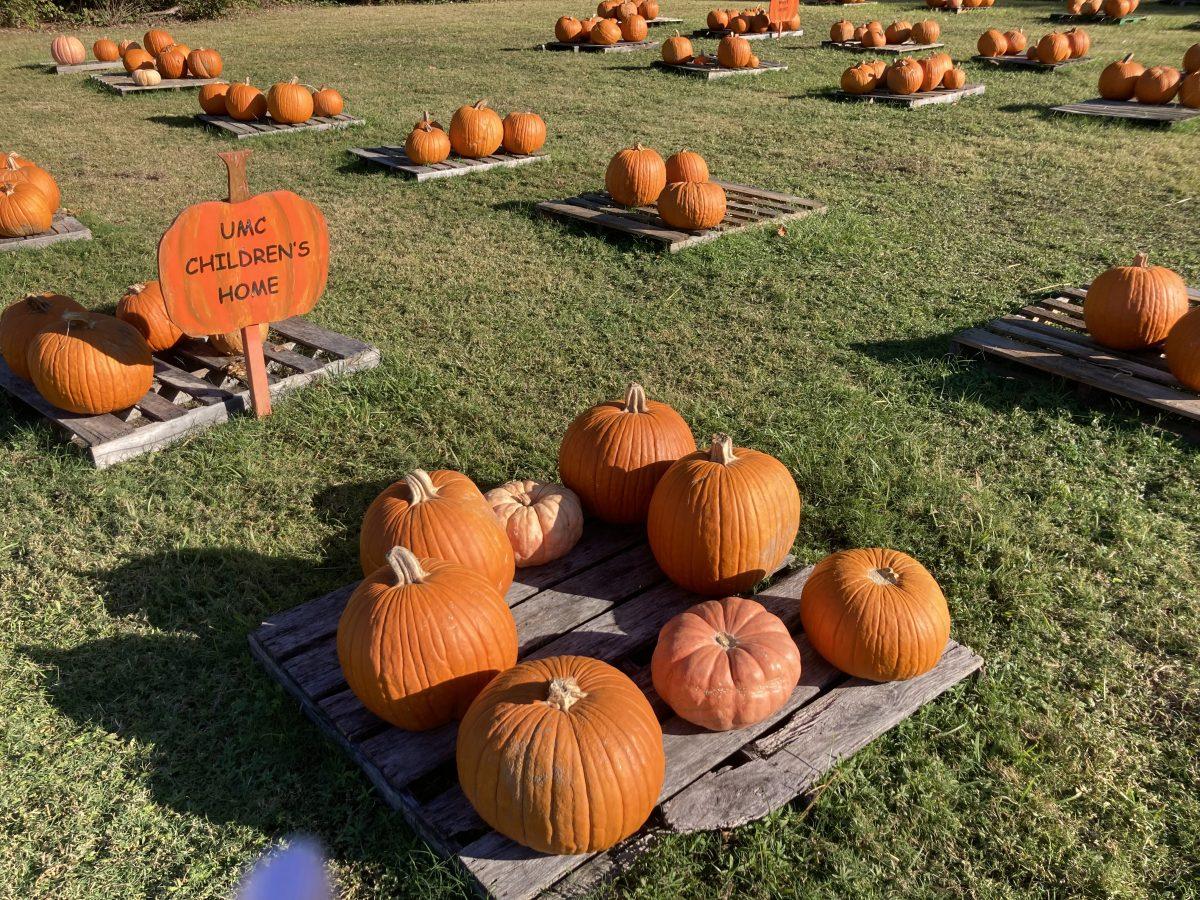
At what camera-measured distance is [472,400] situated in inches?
203

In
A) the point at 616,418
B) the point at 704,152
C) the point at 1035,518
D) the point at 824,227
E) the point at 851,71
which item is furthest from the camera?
the point at 851,71

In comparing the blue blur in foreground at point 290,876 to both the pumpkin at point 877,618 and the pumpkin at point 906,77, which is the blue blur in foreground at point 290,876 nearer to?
the pumpkin at point 877,618

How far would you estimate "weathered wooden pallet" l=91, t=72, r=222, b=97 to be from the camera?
13.7 meters

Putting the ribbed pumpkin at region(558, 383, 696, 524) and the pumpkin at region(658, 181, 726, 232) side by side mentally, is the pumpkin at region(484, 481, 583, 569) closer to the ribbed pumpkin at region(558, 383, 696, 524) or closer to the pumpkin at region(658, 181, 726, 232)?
the ribbed pumpkin at region(558, 383, 696, 524)

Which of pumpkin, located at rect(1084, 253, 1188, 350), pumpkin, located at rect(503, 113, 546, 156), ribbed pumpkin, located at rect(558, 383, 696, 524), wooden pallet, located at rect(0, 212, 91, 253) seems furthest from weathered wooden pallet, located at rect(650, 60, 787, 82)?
ribbed pumpkin, located at rect(558, 383, 696, 524)

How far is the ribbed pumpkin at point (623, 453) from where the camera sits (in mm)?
3699

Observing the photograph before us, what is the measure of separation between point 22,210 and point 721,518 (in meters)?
7.03

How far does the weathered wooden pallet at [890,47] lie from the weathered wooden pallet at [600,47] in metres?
3.66

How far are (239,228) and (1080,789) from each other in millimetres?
4250

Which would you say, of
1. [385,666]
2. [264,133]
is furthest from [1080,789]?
[264,133]

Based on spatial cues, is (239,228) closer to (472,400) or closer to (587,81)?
(472,400)

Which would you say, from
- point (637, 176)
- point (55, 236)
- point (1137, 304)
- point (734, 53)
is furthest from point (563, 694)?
point (734, 53)

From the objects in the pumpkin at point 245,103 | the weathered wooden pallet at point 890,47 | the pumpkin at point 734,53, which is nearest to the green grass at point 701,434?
the pumpkin at point 245,103

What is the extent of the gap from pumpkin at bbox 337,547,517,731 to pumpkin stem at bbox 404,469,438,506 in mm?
390
